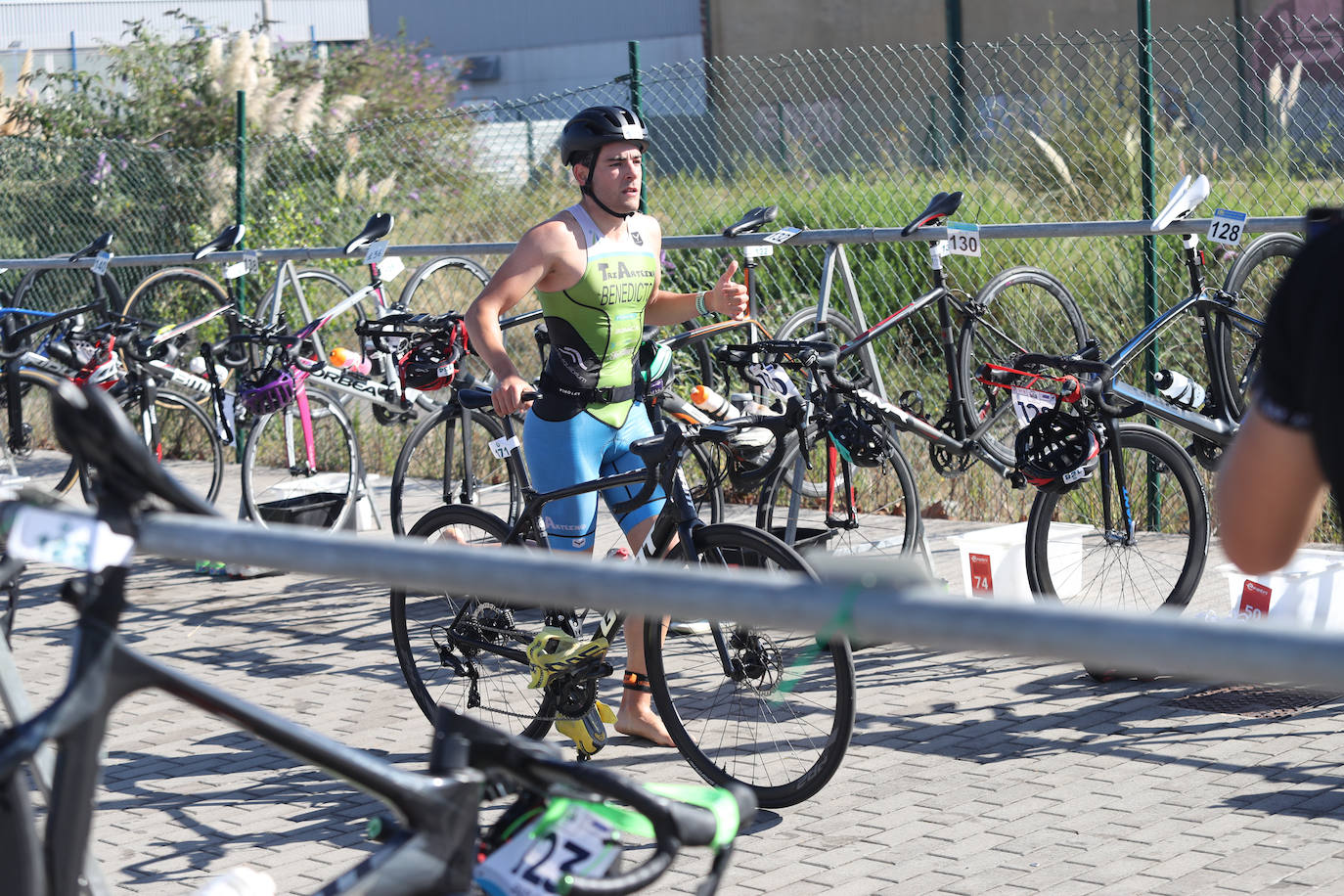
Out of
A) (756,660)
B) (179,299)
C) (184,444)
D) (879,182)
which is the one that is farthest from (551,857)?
(879,182)

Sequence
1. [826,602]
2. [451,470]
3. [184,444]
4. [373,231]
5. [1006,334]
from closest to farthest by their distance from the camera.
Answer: [826,602] → [451,470] → [1006,334] → [373,231] → [184,444]

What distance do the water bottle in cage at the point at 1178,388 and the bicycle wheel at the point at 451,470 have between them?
2736 mm

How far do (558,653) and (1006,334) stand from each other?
4419mm

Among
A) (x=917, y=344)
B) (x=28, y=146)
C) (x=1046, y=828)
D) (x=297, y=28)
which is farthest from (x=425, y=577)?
(x=297, y=28)

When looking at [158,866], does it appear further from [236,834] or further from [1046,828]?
[1046,828]

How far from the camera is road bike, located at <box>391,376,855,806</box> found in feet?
15.6

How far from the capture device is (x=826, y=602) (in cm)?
162

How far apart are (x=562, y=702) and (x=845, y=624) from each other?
3.62 m

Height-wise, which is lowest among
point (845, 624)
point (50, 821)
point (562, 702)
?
point (562, 702)

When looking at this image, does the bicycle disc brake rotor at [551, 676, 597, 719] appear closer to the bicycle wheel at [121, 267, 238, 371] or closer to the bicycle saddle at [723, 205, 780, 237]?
the bicycle saddle at [723, 205, 780, 237]

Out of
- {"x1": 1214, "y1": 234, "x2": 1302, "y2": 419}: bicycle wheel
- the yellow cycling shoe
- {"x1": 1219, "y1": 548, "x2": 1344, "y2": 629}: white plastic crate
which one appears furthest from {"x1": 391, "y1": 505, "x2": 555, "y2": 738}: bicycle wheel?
{"x1": 1214, "y1": 234, "x2": 1302, "y2": 419}: bicycle wheel

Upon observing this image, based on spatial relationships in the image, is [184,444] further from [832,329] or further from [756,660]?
[756,660]

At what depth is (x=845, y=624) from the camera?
161 centimetres

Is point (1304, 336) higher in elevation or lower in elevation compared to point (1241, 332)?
lower
